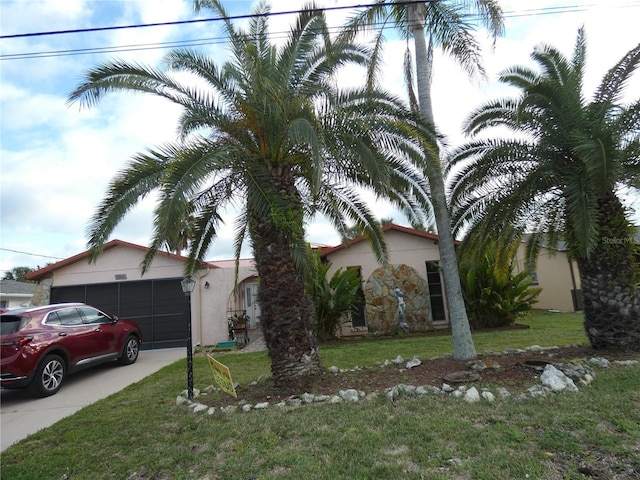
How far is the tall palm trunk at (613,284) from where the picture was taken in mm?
7117

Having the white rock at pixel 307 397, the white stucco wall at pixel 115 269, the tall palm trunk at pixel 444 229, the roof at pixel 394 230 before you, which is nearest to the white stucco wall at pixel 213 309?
the white stucco wall at pixel 115 269

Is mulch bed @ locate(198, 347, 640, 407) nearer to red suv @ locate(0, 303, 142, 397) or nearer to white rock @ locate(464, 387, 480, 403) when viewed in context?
white rock @ locate(464, 387, 480, 403)

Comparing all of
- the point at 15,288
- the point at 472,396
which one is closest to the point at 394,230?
the point at 472,396

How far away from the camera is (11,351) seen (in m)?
6.76

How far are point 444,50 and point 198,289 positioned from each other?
10.6 meters

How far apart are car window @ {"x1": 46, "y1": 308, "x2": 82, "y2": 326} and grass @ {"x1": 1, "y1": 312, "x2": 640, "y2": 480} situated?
2.82 metres

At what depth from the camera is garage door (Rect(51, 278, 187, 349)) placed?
43.6 ft

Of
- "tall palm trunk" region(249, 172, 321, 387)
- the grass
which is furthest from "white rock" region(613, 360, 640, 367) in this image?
"tall palm trunk" region(249, 172, 321, 387)

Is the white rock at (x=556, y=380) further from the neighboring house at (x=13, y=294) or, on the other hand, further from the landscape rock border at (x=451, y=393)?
the neighboring house at (x=13, y=294)

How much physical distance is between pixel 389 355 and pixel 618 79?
716cm

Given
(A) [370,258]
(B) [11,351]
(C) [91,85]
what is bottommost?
(B) [11,351]

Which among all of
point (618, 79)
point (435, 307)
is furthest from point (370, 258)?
point (618, 79)

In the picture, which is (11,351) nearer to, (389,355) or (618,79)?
(389,355)

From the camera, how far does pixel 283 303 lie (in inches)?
247
